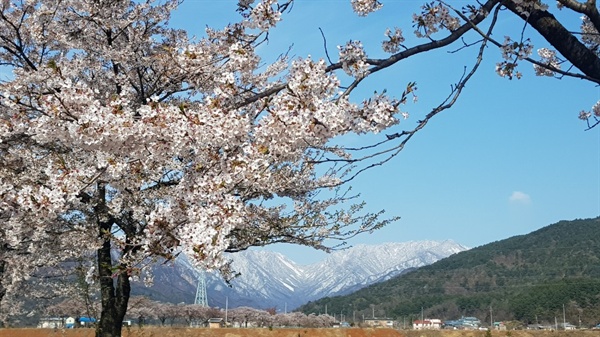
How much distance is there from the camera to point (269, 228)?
37.2ft

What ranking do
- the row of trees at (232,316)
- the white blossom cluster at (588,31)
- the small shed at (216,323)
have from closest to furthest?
the white blossom cluster at (588,31)
the small shed at (216,323)
the row of trees at (232,316)

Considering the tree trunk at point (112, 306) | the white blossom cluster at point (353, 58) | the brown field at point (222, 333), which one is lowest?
the brown field at point (222, 333)

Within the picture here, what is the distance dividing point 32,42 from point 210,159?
9284mm

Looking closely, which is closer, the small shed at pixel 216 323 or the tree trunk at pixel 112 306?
the tree trunk at pixel 112 306

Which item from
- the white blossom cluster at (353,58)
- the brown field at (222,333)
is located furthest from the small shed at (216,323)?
the white blossom cluster at (353,58)

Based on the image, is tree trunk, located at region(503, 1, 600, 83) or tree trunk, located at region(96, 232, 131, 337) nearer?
tree trunk, located at region(503, 1, 600, 83)

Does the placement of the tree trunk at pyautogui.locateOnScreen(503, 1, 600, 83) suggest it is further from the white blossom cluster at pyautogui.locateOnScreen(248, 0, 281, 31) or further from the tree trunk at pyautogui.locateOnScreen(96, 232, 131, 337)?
the tree trunk at pyautogui.locateOnScreen(96, 232, 131, 337)

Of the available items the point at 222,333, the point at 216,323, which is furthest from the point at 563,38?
the point at 216,323

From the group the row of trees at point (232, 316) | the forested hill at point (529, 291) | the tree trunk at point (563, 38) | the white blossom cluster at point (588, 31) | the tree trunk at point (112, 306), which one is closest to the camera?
the tree trunk at point (563, 38)

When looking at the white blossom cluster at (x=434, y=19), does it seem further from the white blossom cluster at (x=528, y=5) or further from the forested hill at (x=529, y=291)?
the forested hill at (x=529, y=291)

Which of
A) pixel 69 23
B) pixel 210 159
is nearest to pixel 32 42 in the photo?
pixel 69 23

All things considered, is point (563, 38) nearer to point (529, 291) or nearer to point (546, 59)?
point (546, 59)

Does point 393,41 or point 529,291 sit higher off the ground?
point 393,41

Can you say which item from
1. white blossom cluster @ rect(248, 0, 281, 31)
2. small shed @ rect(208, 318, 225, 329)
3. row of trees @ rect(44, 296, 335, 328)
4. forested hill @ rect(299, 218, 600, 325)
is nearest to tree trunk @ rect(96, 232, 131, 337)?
white blossom cluster @ rect(248, 0, 281, 31)
